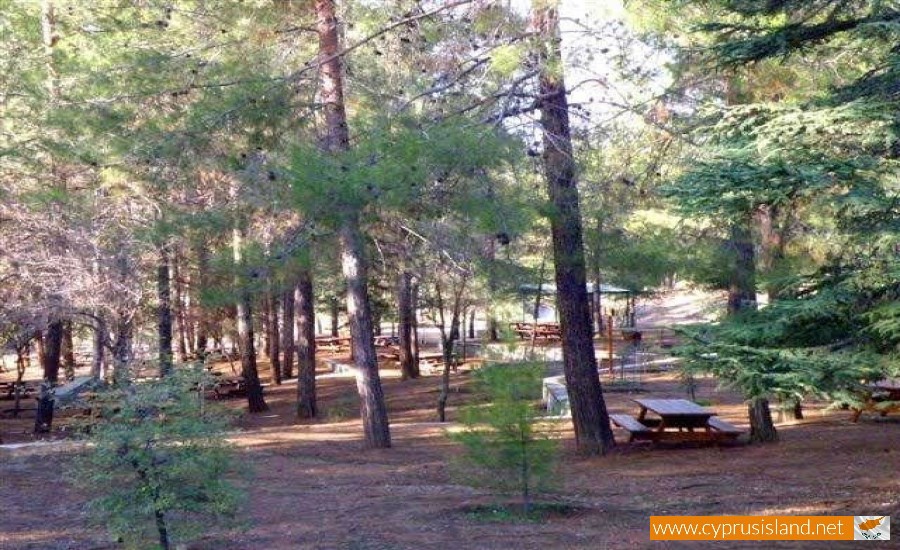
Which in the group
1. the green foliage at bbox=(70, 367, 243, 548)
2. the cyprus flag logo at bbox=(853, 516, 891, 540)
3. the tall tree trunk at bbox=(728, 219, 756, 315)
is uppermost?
the tall tree trunk at bbox=(728, 219, 756, 315)

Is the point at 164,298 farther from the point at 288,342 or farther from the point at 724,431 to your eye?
the point at 288,342

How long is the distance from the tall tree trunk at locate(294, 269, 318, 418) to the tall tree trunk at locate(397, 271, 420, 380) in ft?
6.92

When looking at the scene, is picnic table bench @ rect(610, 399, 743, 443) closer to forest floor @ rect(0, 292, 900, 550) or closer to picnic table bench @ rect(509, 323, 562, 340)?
forest floor @ rect(0, 292, 900, 550)

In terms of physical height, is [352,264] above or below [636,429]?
above

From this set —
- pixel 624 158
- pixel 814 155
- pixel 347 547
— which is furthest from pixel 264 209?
pixel 814 155

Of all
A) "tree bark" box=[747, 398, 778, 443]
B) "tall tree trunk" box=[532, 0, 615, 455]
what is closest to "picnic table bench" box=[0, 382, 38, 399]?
"tall tree trunk" box=[532, 0, 615, 455]

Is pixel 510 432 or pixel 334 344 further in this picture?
pixel 334 344

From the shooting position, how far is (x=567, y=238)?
11383mm

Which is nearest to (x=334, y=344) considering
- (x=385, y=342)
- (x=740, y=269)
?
(x=385, y=342)

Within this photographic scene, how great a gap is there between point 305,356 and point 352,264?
282 inches

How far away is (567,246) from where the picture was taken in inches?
448

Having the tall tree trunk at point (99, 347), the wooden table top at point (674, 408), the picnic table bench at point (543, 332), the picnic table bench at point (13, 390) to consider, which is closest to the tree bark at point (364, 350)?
the tall tree trunk at point (99, 347)

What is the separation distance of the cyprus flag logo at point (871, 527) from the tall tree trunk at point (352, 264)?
22.5ft

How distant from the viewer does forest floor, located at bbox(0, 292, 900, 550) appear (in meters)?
7.84
